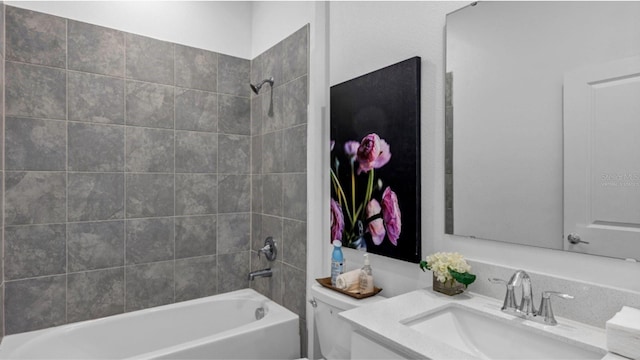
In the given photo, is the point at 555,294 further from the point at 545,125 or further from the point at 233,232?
the point at 233,232

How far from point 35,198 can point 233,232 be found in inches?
46.7

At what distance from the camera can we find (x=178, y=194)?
247 cm

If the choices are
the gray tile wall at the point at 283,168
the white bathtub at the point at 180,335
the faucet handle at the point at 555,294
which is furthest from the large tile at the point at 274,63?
the faucet handle at the point at 555,294

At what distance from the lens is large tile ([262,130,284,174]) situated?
2.40 m

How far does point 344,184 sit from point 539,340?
1075 mm

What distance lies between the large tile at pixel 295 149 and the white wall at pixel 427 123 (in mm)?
403

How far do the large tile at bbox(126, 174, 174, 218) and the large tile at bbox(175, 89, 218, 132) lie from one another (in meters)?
0.38

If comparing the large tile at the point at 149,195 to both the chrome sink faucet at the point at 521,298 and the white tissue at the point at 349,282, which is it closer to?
the white tissue at the point at 349,282

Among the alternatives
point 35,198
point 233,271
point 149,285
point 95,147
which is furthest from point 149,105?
point 233,271

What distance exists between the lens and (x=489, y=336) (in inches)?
45.2

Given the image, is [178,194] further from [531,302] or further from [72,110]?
[531,302]

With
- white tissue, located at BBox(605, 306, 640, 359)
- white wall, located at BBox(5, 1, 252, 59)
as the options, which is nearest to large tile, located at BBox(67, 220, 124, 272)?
white wall, located at BBox(5, 1, 252, 59)

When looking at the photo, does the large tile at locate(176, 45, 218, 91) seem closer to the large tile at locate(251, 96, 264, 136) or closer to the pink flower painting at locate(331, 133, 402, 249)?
the large tile at locate(251, 96, 264, 136)

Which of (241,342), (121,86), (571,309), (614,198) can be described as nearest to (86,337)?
(241,342)
